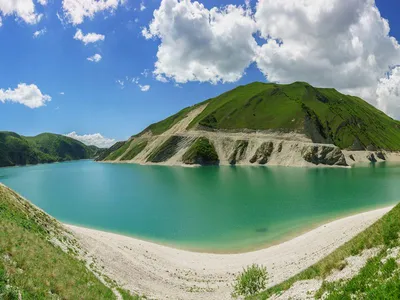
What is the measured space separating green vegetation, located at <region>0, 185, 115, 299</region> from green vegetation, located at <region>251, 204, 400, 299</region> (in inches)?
470

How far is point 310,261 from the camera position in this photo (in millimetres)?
30219

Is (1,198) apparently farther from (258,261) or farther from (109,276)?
(258,261)

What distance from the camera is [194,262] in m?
34.2

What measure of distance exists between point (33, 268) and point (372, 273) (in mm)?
18060

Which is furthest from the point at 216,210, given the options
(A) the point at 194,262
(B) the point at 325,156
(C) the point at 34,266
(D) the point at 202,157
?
(B) the point at 325,156

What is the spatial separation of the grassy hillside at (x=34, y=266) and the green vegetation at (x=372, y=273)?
39.4 feet

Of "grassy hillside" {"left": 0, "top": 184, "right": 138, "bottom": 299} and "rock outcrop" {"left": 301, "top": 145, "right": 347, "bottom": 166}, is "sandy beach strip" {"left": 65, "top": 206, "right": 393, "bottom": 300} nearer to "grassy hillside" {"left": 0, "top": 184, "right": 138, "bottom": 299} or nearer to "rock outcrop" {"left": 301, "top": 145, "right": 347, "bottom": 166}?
"grassy hillside" {"left": 0, "top": 184, "right": 138, "bottom": 299}

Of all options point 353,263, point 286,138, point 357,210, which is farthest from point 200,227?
point 286,138

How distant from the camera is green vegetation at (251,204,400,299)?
910cm

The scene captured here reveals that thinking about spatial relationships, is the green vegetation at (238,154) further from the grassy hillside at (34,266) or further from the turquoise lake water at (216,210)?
the grassy hillside at (34,266)

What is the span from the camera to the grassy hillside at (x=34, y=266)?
1448 centimetres

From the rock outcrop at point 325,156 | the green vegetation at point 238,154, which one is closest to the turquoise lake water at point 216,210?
the rock outcrop at point 325,156

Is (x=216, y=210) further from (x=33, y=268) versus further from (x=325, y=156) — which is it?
(x=325, y=156)

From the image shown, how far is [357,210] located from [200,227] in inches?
1309
